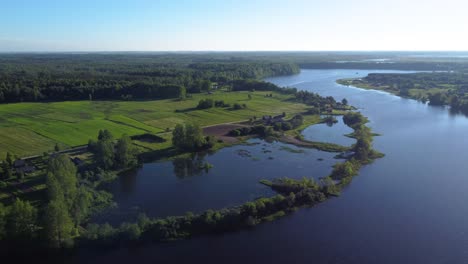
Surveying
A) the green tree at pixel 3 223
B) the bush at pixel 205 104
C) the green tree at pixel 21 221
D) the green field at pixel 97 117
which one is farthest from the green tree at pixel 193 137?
the bush at pixel 205 104

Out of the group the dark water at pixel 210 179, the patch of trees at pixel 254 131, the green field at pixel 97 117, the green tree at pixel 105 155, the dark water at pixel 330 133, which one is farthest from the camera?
the patch of trees at pixel 254 131

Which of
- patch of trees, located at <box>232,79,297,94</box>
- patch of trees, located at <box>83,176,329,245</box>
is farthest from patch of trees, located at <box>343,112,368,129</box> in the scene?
patch of trees, located at <box>232,79,297,94</box>

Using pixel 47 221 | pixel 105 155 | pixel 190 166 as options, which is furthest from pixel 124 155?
pixel 47 221

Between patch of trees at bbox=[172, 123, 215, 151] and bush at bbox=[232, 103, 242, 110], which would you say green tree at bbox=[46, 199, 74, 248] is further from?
bush at bbox=[232, 103, 242, 110]

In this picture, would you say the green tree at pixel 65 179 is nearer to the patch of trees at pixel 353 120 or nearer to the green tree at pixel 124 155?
the green tree at pixel 124 155

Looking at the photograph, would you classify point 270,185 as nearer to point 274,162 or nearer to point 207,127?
point 274,162

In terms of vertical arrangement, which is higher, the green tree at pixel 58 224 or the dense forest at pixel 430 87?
the dense forest at pixel 430 87

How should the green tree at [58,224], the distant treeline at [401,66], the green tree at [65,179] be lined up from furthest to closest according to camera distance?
1. the distant treeline at [401,66]
2. the green tree at [65,179]
3. the green tree at [58,224]

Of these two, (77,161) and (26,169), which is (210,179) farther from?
(26,169)
